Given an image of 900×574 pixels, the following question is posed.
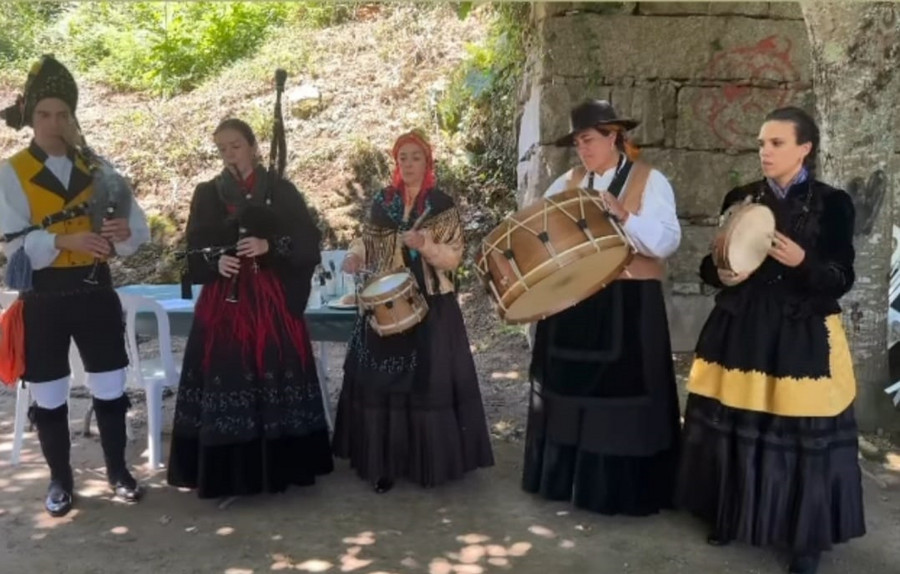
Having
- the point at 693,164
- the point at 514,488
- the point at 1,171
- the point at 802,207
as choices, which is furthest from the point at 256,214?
the point at 693,164

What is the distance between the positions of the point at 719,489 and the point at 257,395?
1966 millimetres

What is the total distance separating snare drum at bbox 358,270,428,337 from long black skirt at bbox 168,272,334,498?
0.40m

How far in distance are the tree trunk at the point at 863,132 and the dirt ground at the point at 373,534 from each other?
2.29ft

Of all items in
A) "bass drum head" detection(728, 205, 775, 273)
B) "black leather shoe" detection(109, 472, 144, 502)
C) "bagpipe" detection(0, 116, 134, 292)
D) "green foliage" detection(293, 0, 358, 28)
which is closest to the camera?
"bass drum head" detection(728, 205, 775, 273)

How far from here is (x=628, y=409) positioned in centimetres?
371

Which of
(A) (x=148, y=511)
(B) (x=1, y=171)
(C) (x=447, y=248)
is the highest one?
(B) (x=1, y=171)

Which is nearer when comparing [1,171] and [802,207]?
[802,207]

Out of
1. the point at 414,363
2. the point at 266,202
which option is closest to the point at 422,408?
the point at 414,363

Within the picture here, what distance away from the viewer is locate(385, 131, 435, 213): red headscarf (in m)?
4.03

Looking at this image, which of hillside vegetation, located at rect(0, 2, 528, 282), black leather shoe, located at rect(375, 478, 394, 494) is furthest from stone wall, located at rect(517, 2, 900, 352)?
black leather shoe, located at rect(375, 478, 394, 494)

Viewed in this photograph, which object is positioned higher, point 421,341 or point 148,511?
point 421,341

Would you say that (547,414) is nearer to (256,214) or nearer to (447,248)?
(447,248)

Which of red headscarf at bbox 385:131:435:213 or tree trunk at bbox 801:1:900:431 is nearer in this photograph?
red headscarf at bbox 385:131:435:213

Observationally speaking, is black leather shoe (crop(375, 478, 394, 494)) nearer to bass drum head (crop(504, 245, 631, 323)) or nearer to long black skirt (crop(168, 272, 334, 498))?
long black skirt (crop(168, 272, 334, 498))
